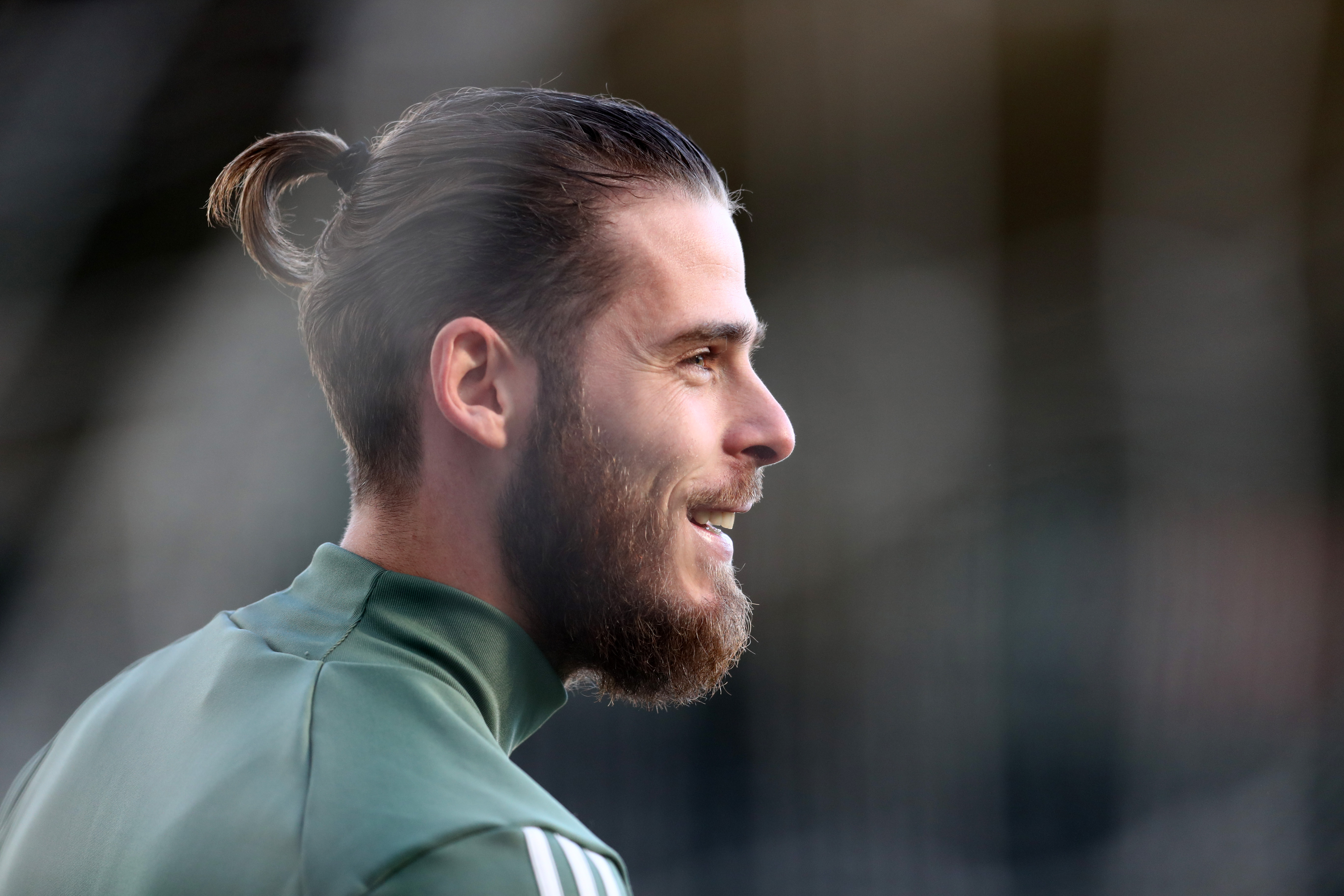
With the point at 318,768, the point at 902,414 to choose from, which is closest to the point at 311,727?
the point at 318,768

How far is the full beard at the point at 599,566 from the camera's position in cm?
59

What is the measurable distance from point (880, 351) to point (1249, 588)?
0.85 meters

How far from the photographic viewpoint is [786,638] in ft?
6.31

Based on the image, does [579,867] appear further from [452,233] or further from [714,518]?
[452,233]

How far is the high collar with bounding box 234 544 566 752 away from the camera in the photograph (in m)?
0.47

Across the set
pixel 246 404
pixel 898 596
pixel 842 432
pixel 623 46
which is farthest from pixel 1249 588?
pixel 246 404

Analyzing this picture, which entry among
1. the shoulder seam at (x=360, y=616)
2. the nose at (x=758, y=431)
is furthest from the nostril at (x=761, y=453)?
the shoulder seam at (x=360, y=616)

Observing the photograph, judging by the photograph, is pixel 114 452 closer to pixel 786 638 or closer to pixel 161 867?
pixel 786 638

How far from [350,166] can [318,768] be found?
48cm

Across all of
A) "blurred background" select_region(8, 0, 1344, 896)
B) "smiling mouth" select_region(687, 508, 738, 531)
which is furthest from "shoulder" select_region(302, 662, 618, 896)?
"blurred background" select_region(8, 0, 1344, 896)

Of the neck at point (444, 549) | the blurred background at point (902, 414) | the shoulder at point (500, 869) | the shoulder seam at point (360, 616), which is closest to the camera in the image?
the shoulder at point (500, 869)

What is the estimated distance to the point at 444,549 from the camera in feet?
1.87

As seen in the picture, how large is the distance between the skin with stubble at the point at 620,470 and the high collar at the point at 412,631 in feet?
0.13

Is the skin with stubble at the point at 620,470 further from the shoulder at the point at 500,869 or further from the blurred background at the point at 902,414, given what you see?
the blurred background at the point at 902,414
